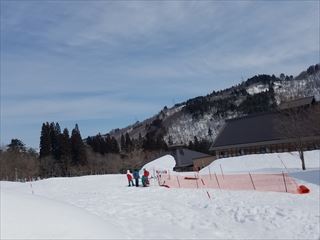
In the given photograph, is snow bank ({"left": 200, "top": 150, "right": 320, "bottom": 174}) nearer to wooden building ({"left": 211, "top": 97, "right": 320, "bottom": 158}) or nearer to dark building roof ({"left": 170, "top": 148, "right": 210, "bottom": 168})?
wooden building ({"left": 211, "top": 97, "right": 320, "bottom": 158})

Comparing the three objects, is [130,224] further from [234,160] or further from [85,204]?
[234,160]

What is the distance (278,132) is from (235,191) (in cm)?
3807

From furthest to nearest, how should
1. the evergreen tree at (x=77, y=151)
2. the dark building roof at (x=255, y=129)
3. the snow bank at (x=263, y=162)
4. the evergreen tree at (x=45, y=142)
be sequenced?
the evergreen tree at (x=77, y=151) < the evergreen tree at (x=45, y=142) < the dark building roof at (x=255, y=129) < the snow bank at (x=263, y=162)

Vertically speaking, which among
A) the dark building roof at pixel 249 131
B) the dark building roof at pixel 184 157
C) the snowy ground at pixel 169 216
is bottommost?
the snowy ground at pixel 169 216

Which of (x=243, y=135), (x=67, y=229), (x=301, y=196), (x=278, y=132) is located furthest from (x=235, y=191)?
(x=243, y=135)

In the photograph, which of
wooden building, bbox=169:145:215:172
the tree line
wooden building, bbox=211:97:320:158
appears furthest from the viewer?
the tree line

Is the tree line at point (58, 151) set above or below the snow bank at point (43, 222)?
above

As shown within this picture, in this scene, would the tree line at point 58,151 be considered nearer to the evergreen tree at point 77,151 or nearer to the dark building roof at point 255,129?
the evergreen tree at point 77,151

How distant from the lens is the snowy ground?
7.75 metres

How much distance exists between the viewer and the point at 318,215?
1527 centimetres

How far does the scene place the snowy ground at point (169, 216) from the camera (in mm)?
7750

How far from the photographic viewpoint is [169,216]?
52.4 ft

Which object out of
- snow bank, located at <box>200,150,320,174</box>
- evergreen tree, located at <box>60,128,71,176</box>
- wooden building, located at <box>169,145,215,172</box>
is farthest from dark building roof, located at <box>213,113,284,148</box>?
evergreen tree, located at <box>60,128,71,176</box>

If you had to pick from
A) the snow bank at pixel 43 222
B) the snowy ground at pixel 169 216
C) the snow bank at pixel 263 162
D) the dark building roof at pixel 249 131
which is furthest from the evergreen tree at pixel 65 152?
the snow bank at pixel 43 222
